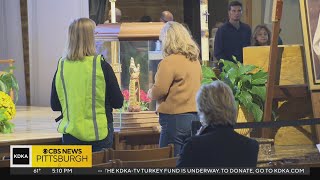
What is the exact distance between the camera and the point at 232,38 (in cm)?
854

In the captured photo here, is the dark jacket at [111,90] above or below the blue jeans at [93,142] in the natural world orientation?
above

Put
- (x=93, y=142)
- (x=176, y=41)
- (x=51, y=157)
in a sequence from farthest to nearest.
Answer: (x=176, y=41), (x=93, y=142), (x=51, y=157)

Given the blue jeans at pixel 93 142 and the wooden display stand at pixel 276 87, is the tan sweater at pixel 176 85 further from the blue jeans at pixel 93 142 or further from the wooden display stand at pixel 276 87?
the wooden display stand at pixel 276 87

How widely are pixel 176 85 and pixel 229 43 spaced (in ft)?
9.63

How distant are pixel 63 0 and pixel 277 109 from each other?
622 centimetres

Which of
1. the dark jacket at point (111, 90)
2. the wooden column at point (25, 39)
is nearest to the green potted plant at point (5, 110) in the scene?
the dark jacket at point (111, 90)

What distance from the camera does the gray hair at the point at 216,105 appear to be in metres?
4.18

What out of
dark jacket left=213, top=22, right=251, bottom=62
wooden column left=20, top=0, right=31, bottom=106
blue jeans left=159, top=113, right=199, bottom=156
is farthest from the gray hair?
wooden column left=20, top=0, right=31, bottom=106

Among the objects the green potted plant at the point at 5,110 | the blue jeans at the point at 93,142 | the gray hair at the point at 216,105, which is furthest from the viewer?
the green potted plant at the point at 5,110

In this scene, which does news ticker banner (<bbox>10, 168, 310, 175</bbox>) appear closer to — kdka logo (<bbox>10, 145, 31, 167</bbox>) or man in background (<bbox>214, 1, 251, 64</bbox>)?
kdka logo (<bbox>10, 145, 31, 167</bbox>)

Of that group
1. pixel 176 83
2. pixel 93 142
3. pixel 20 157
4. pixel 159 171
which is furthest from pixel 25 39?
pixel 159 171

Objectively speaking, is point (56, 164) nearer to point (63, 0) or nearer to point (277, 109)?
point (277, 109)

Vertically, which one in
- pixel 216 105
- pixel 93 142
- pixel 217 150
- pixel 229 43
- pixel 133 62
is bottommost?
pixel 93 142

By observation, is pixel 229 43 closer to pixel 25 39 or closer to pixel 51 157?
pixel 51 157
